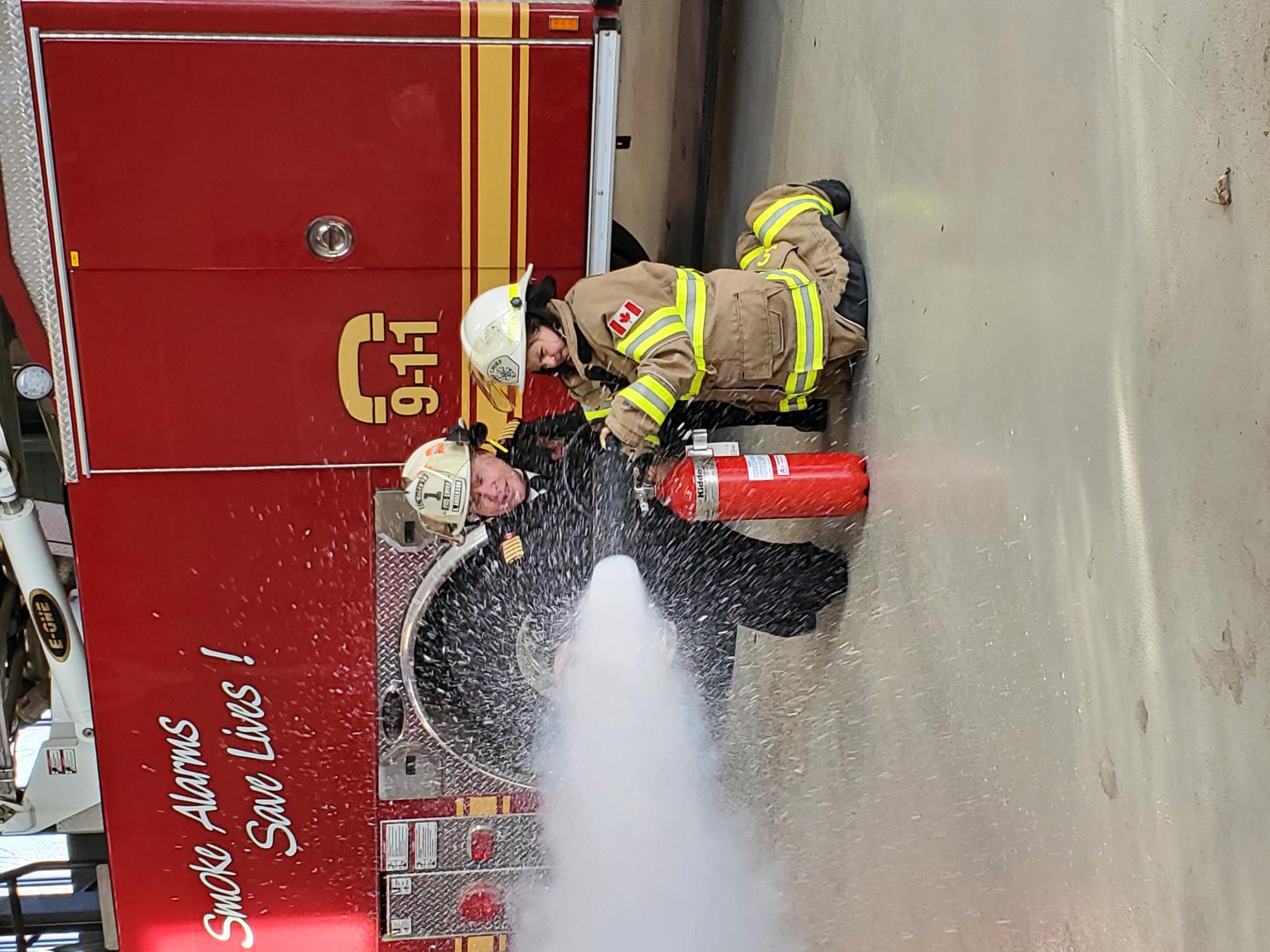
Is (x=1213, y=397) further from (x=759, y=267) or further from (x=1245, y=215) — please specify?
(x=759, y=267)

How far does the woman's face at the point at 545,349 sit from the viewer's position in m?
3.33

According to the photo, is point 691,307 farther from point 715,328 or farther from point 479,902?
point 479,902

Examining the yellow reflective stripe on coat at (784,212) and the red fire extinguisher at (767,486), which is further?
the yellow reflective stripe on coat at (784,212)

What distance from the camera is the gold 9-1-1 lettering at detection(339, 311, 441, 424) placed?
140 inches

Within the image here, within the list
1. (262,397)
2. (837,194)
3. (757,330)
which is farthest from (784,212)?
(262,397)

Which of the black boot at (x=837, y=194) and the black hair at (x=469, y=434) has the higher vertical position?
the black boot at (x=837, y=194)

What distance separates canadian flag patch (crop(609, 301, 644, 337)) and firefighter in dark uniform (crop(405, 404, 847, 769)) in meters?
0.57

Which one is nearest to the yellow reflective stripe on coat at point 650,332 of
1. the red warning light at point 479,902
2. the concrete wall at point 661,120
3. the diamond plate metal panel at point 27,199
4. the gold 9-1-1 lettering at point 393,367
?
the gold 9-1-1 lettering at point 393,367

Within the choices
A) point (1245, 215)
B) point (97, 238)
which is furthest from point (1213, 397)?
point (97, 238)

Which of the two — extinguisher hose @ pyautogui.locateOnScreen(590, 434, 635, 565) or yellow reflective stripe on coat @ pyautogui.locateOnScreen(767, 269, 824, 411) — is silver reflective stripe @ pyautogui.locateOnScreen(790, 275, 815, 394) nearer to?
yellow reflective stripe on coat @ pyautogui.locateOnScreen(767, 269, 824, 411)

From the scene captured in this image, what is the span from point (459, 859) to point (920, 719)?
191 centimetres

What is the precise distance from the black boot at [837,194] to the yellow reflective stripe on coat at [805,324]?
11.4 inches

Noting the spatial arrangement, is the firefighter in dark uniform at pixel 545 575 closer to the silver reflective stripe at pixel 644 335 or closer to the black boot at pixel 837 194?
the silver reflective stripe at pixel 644 335

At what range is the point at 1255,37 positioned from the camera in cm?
174
